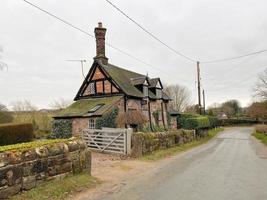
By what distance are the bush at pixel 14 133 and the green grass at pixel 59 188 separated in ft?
36.3

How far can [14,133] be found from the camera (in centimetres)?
1998

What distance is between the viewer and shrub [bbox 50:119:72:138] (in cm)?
2848

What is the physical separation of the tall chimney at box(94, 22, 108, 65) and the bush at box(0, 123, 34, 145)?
12133mm

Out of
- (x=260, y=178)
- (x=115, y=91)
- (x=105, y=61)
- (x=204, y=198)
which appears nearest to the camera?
(x=204, y=198)

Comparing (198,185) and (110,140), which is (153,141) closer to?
(110,140)

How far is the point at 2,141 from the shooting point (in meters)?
19.2

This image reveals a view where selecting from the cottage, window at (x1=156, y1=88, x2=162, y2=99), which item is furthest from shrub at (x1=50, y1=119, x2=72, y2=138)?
window at (x1=156, y1=88, x2=162, y2=99)

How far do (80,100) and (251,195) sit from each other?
2546cm

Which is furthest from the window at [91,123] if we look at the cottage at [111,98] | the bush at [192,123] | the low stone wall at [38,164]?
the bush at [192,123]

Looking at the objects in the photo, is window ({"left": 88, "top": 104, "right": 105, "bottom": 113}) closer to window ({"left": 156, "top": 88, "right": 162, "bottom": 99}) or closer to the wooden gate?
the wooden gate

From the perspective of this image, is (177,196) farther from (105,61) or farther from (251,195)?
(105,61)

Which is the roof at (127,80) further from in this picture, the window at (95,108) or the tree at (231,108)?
the tree at (231,108)

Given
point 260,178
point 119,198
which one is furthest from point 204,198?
point 260,178

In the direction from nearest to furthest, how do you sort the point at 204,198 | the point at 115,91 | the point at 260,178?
the point at 204,198, the point at 260,178, the point at 115,91
